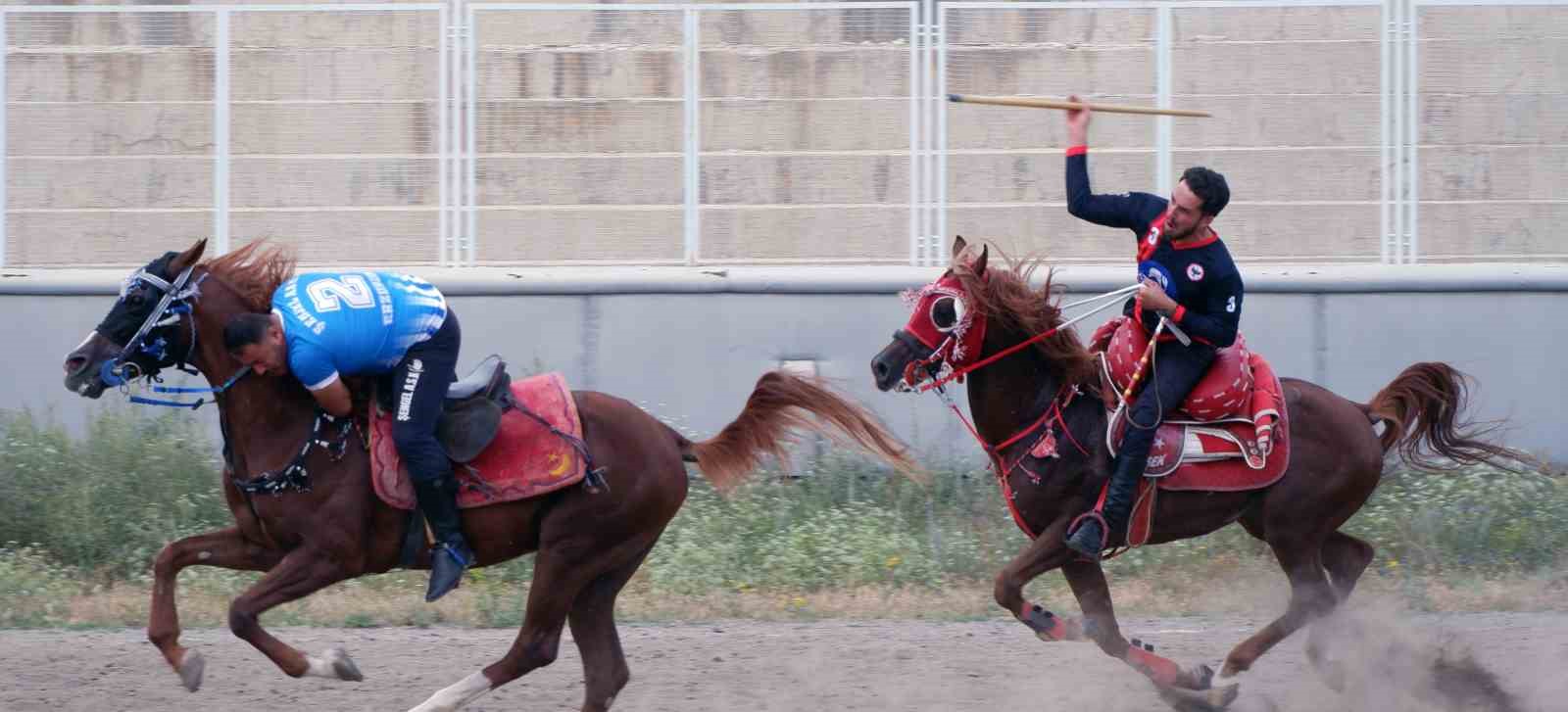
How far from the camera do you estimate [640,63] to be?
35.8 feet

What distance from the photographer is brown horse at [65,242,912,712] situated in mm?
6004

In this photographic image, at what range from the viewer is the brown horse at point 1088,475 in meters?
6.59

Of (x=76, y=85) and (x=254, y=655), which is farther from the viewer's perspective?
(x=76, y=85)

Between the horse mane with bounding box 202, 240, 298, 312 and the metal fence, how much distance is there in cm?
450

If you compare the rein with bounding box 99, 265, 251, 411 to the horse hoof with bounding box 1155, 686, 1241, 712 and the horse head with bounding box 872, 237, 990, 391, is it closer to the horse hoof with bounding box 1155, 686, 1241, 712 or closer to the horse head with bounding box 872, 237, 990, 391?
the horse head with bounding box 872, 237, 990, 391

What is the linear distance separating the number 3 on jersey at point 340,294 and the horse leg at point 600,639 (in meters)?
1.43

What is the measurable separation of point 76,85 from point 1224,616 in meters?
8.17

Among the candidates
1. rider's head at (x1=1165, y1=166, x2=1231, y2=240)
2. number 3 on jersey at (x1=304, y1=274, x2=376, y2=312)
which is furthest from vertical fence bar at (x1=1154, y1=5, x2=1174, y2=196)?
number 3 on jersey at (x1=304, y1=274, x2=376, y2=312)

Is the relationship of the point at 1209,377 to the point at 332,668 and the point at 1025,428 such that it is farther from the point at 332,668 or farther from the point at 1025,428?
the point at 332,668

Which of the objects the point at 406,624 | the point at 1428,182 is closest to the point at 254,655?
the point at 406,624

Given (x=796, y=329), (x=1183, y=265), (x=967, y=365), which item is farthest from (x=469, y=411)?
(x=796, y=329)

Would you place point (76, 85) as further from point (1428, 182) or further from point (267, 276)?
point (1428, 182)

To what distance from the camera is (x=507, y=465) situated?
6.20 m

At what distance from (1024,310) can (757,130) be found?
4607 millimetres
